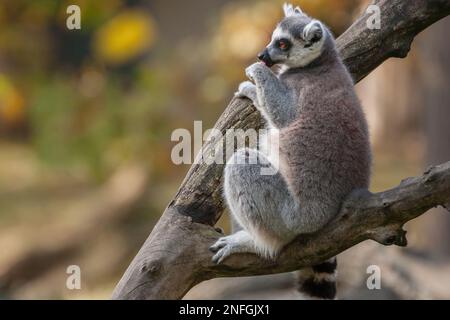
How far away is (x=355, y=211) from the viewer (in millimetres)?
3844

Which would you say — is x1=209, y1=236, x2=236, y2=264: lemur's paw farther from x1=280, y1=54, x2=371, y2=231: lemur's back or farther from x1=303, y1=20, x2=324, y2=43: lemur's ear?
x1=303, y1=20, x2=324, y2=43: lemur's ear

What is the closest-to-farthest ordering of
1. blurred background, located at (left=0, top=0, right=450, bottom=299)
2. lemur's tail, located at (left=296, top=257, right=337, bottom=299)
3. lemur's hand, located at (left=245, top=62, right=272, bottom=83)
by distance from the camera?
1. lemur's tail, located at (left=296, top=257, right=337, bottom=299)
2. lemur's hand, located at (left=245, top=62, right=272, bottom=83)
3. blurred background, located at (left=0, top=0, right=450, bottom=299)

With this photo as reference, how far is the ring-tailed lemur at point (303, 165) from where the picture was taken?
13.1 feet

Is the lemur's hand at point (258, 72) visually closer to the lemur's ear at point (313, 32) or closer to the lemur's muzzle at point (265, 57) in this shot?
the lemur's muzzle at point (265, 57)

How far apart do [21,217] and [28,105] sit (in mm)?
1615

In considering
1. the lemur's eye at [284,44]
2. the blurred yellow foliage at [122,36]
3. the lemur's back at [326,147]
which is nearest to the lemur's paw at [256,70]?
the lemur's eye at [284,44]

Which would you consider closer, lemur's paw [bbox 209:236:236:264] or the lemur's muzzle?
lemur's paw [bbox 209:236:236:264]

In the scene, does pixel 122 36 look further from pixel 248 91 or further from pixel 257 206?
pixel 257 206

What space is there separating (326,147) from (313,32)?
770 millimetres

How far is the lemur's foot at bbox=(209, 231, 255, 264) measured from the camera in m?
3.97

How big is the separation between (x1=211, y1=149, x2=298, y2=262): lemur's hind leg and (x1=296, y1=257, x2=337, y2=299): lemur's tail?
32 centimetres

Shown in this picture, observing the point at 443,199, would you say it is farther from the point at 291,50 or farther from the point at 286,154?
the point at 291,50

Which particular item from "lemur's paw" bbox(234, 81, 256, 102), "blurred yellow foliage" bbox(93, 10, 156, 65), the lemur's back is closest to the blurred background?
"blurred yellow foliage" bbox(93, 10, 156, 65)

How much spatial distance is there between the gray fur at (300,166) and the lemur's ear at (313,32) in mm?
191
